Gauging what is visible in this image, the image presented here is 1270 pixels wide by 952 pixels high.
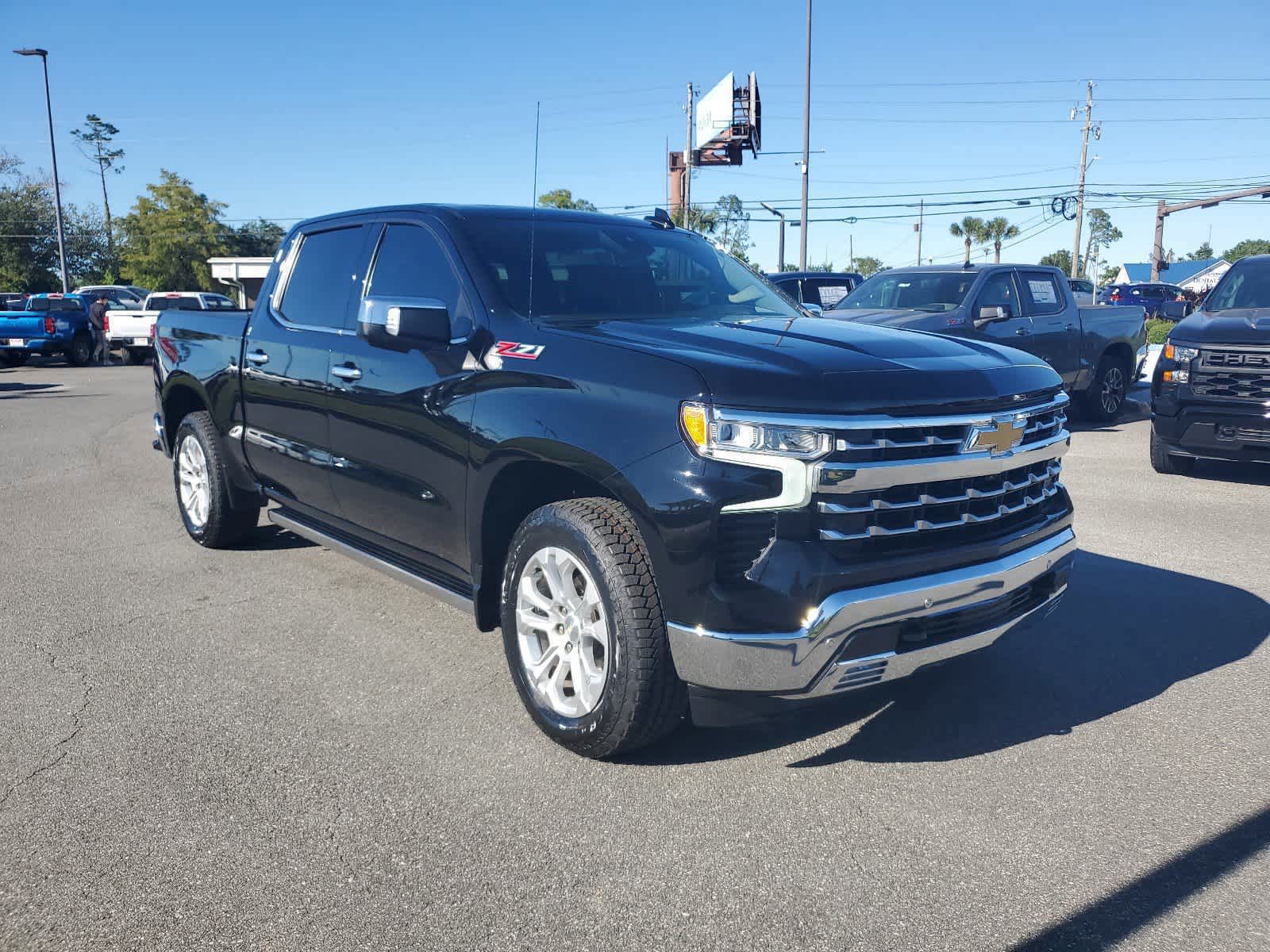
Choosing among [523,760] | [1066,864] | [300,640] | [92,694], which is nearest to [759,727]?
[523,760]

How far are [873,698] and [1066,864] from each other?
4.08 feet

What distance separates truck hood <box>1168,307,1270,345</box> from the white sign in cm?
4060

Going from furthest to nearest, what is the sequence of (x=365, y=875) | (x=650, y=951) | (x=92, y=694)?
(x=92, y=694)
(x=365, y=875)
(x=650, y=951)

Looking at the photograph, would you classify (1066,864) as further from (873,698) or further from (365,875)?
(365,875)

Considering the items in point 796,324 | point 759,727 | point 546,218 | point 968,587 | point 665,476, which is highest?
point 546,218

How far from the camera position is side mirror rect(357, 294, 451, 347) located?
3750 mm

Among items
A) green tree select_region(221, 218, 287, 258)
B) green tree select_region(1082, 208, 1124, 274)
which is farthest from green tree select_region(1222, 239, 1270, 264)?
green tree select_region(221, 218, 287, 258)

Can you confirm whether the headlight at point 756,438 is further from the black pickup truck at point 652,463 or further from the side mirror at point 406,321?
the side mirror at point 406,321

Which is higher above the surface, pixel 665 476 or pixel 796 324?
pixel 796 324

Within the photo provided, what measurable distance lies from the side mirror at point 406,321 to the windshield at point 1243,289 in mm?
7853

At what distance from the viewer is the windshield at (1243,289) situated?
8930 mm

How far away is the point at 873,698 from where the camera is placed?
408cm

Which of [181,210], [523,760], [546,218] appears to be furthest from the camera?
[181,210]

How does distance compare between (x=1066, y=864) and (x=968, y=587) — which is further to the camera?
(x=968, y=587)
